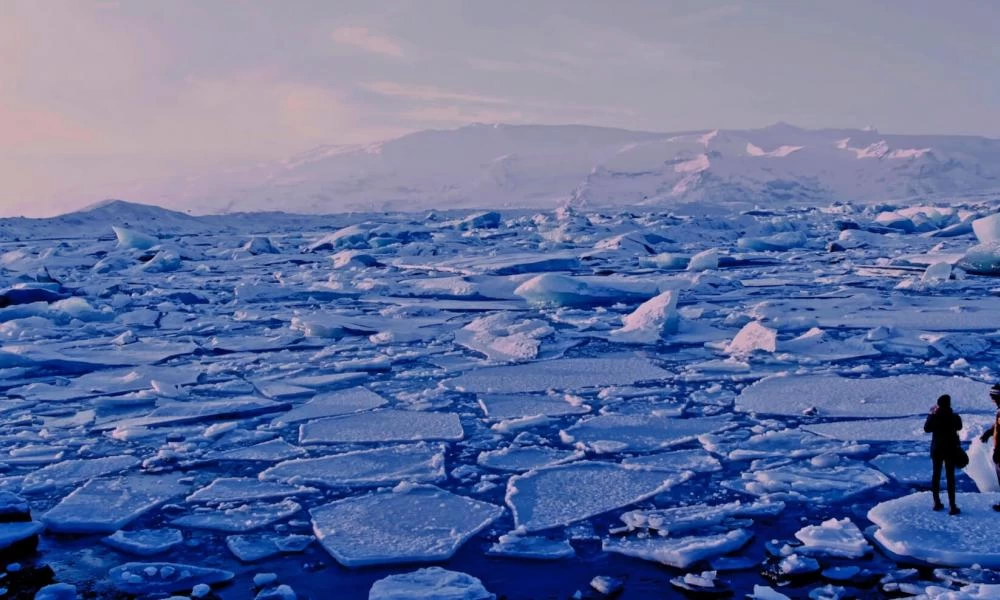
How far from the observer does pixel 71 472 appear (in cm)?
452

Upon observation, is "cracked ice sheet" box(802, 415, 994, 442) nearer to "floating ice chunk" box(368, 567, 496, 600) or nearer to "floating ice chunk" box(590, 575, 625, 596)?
"floating ice chunk" box(590, 575, 625, 596)

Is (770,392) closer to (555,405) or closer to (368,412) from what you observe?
(555,405)

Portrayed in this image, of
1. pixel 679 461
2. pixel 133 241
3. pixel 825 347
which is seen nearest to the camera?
pixel 679 461

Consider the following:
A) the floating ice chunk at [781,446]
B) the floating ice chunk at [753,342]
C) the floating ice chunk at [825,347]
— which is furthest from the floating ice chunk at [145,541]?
the floating ice chunk at [825,347]

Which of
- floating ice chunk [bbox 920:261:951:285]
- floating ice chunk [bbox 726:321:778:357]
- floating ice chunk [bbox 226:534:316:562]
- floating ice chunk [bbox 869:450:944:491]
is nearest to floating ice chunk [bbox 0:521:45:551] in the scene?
floating ice chunk [bbox 226:534:316:562]

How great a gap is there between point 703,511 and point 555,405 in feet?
6.88

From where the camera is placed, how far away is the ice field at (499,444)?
327cm

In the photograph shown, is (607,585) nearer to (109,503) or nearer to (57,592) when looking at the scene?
(57,592)

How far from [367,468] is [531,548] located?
52.6 inches

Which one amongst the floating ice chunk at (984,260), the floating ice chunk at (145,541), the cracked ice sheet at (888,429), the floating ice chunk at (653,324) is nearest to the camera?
the floating ice chunk at (145,541)

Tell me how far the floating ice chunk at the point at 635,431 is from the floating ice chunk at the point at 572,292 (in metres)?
5.27

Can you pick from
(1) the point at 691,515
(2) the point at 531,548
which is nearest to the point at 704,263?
(1) the point at 691,515

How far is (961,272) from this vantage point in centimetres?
1238

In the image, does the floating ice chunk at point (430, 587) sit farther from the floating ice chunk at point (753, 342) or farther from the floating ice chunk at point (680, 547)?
the floating ice chunk at point (753, 342)
